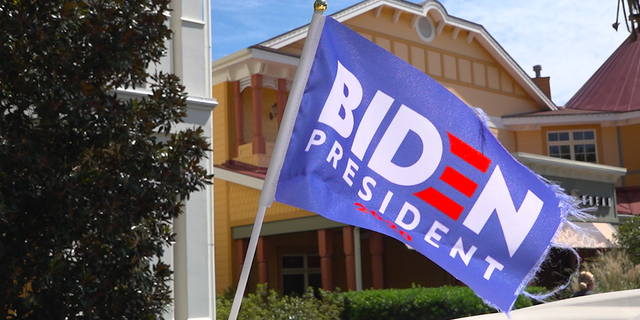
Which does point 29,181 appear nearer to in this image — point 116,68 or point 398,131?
point 116,68

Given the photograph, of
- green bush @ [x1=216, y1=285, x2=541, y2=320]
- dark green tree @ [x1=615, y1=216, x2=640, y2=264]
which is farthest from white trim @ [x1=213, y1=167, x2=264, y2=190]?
dark green tree @ [x1=615, y1=216, x2=640, y2=264]

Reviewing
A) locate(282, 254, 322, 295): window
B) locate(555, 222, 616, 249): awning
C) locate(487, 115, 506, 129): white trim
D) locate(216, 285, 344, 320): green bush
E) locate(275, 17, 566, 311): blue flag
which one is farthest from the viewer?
locate(487, 115, 506, 129): white trim

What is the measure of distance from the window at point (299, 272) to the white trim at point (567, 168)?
6.39 m

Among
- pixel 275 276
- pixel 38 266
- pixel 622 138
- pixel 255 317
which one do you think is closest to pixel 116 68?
pixel 38 266

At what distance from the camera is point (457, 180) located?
411 centimetres

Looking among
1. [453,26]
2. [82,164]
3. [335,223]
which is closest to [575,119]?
[453,26]

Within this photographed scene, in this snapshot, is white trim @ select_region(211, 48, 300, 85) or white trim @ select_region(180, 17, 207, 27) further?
white trim @ select_region(211, 48, 300, 85)

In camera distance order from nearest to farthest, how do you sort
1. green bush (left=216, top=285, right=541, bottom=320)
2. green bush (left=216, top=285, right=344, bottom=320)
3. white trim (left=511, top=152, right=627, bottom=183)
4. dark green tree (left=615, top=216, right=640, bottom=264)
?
green bush (left=216, top=285, right=344, bottom=320)
green bush (left=216, top=285, right=541, bottom=320)
dark green tree (left=615, top=216, right=640, bottom=264)
white trim (left=511, top=152, right=627, bottom=183)

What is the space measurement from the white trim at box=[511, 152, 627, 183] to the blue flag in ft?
49.6

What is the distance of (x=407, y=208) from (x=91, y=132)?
241 cm

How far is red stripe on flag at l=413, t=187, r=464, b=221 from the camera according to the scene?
4.07 meters

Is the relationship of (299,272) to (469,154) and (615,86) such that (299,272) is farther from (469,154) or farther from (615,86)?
(469,154)

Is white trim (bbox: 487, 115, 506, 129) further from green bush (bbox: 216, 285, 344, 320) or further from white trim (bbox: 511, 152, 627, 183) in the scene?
green bush (bbox: 216, 285, 344, 320)

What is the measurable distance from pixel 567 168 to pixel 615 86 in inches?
355
